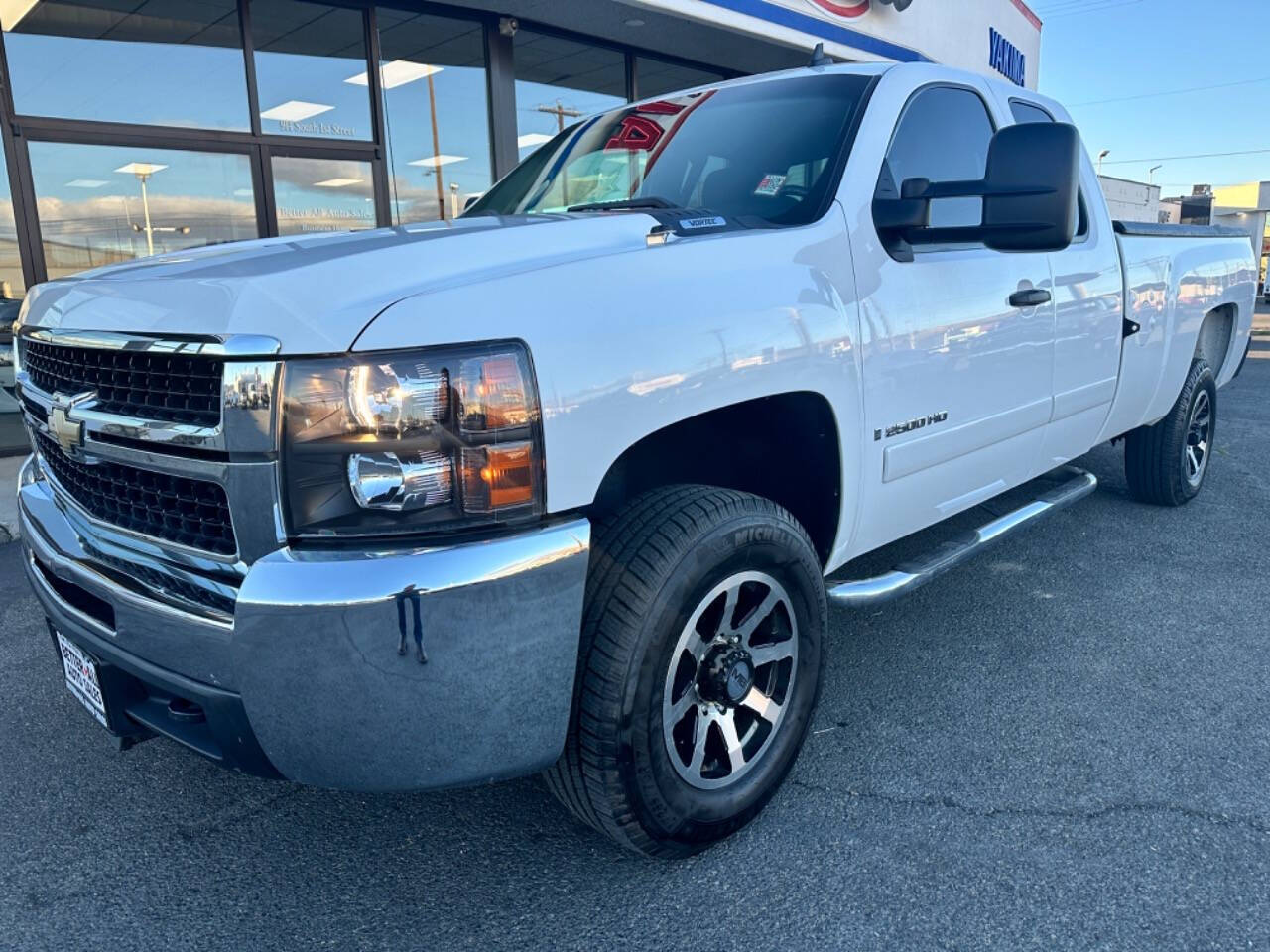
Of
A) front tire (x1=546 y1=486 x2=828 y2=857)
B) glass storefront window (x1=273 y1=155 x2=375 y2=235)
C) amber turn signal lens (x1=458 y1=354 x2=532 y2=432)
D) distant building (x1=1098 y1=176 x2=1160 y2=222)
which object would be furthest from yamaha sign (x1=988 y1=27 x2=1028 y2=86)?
amber turn signal lens (x1=458 y1=354 x2=532 y2=432)

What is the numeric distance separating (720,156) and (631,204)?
370 mm

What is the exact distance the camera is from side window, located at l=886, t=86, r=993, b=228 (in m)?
2.96

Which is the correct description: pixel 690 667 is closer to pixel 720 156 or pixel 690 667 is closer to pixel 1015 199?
pixel 1015 199

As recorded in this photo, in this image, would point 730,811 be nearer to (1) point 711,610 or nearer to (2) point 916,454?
(1) point 711,610

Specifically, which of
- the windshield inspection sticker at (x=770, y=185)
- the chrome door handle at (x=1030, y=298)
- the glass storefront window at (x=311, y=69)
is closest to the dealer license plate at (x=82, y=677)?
the windshield inspection sticker at (x=770, y=185)

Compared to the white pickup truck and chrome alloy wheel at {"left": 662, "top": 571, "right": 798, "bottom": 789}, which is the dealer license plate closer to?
the white pickup truck

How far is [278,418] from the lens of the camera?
1.66 meters

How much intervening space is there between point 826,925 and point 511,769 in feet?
2.56

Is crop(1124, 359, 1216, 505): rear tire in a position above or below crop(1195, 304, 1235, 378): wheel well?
below

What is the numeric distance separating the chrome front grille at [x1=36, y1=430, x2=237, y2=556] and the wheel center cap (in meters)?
1.10

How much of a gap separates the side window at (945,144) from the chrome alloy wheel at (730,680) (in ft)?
4.63

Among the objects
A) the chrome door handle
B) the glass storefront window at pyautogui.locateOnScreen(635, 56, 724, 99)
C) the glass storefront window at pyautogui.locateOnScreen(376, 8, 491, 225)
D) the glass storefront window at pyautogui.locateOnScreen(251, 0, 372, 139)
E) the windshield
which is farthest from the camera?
the glass storefront window at pyautogui.locateOnScreen(635, 56, 724, 99)

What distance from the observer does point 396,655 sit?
167cm

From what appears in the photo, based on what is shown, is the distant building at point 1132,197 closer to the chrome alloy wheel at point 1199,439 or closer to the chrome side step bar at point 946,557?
→ the chrome alloy wheel at point 1199,439
